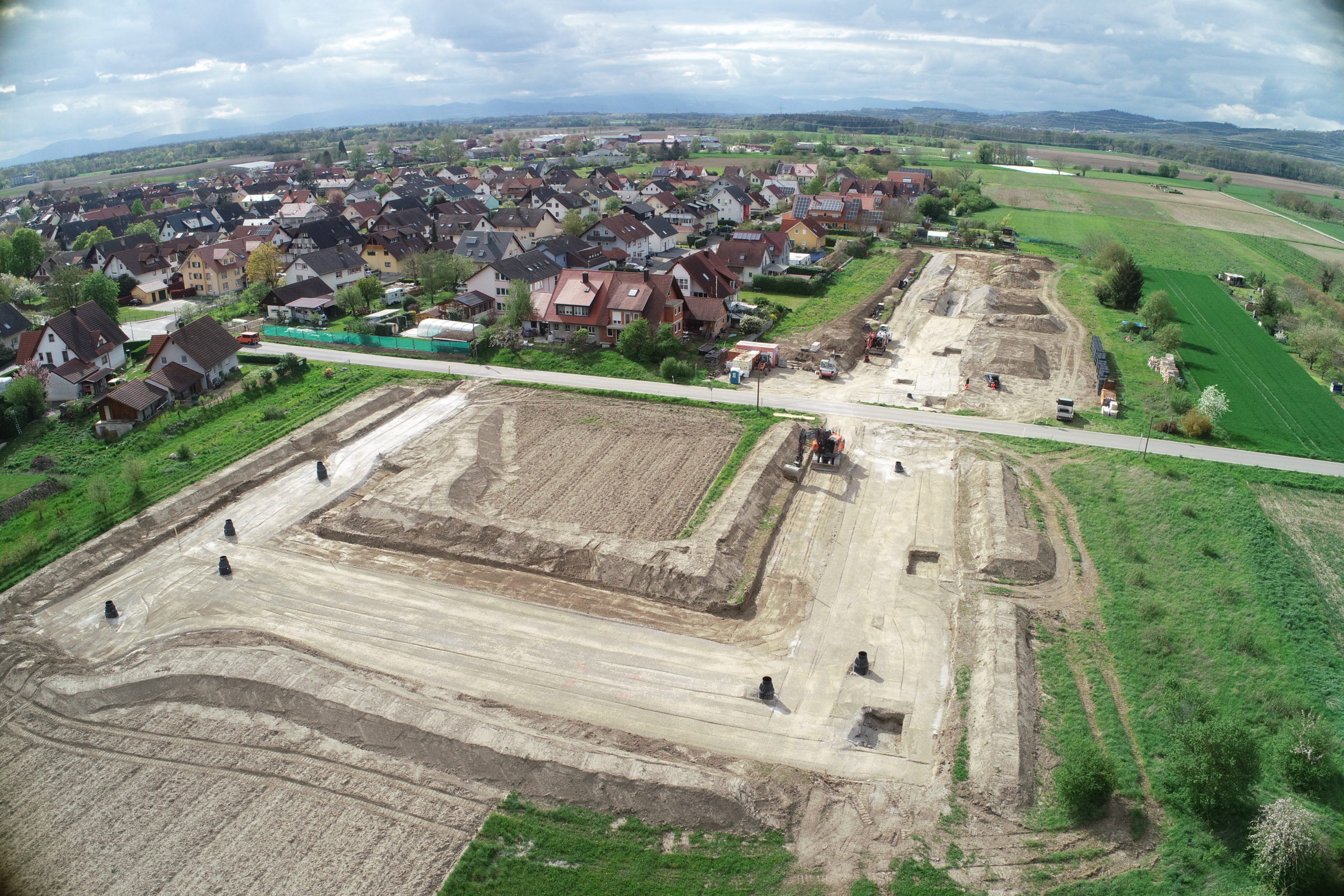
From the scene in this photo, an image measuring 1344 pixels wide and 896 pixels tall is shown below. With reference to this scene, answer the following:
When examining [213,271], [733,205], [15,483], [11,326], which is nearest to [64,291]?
[11,326]

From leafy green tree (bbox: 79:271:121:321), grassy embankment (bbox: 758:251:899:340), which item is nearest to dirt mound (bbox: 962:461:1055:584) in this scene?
grassy embankment (bbox: 758:251:899:340)

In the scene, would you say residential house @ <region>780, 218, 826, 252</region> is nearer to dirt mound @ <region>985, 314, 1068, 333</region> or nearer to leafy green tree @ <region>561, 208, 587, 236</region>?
leafy green tree @ <region>561, 208, 587, 236</region>

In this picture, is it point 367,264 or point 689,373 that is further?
point 367,264

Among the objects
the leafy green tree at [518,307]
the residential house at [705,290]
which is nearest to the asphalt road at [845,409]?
the leafy green tree at [518,307]

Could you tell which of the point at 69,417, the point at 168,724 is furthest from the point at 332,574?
the point at 69,417

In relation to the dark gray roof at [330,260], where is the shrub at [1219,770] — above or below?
below

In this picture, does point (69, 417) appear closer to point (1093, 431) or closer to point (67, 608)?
point (67, 608)

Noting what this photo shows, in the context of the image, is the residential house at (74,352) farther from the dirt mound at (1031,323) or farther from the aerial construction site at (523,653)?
the dirt mound at (1031,323)
